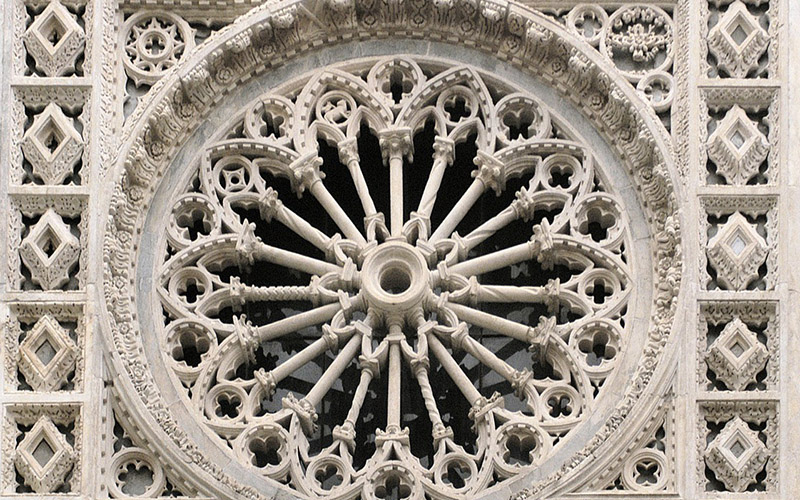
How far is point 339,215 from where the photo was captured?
76.9ft

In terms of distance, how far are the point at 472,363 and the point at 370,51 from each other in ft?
8.55

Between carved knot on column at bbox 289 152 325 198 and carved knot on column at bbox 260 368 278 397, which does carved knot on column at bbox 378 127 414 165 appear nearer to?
carved knot on column at bbox 289 152 325 198

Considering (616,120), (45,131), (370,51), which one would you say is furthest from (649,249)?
(45,131)

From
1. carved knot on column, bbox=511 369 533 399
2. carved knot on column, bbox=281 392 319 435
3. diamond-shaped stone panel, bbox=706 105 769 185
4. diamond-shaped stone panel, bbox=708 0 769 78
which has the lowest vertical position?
carved knot on column, bbox=281 392 319 435

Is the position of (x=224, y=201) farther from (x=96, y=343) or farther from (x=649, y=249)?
(x=649, y=249)

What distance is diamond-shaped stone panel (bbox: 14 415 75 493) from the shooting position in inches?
873

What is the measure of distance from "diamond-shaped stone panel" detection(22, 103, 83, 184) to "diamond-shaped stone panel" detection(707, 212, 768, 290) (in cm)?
473

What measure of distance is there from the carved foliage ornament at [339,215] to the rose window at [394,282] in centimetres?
2

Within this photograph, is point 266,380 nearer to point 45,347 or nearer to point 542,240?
point 45,347

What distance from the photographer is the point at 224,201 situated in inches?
924

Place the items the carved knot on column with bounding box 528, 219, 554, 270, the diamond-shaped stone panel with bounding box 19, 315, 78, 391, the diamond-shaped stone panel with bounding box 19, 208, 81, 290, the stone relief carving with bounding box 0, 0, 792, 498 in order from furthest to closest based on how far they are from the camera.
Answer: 1. the carved knot on column with bounding box 528, 219, 554, 270
2. the diamond-shaped stone panel with bounding box 19, 208, 81, 290
3. the diamond-shaped stone panel with bounding box 19, 315, 78, 391
4. the stone relief carving with bounding box 0, 0, 792, 498

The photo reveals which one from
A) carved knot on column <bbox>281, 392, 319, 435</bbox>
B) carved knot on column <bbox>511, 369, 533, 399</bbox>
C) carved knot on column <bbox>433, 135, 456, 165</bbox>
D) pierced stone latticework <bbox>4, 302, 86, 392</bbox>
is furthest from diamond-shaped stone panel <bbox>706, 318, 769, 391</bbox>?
pierced stone latticework <bbox>4, 302, 86, 392</bbox>

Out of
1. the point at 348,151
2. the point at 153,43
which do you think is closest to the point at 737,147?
the point at 348,151

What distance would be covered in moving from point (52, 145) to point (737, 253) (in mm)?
5121
